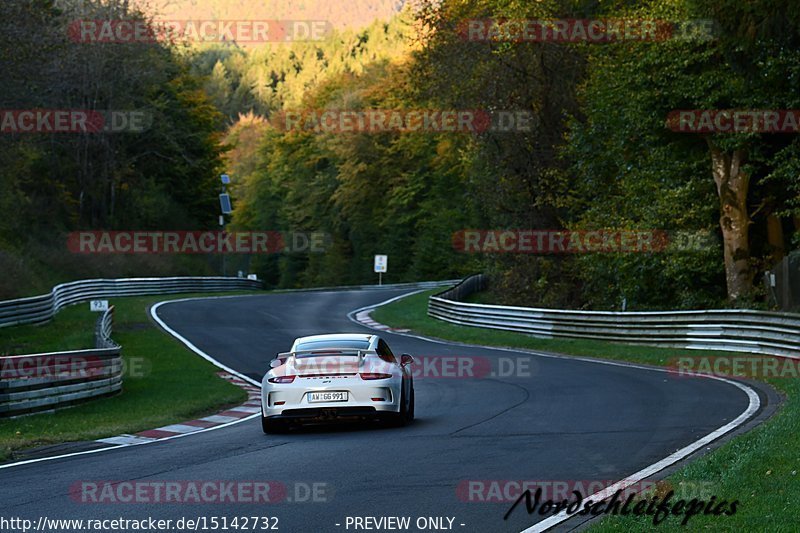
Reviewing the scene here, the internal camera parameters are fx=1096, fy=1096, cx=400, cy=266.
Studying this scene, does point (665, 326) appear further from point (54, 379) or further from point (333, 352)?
point (54, 379)

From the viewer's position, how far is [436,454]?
11680 mm

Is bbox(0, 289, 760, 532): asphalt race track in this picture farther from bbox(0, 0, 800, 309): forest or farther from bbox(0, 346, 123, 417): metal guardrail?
bbox(0, 0, 800, 309): forest

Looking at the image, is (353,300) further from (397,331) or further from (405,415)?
(405,415)

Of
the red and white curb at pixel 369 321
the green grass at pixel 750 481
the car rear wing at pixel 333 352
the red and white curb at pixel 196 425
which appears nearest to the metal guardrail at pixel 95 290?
the red and white curb at pixel 369 321

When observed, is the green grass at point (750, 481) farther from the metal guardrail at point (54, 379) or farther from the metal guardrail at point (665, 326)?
the metal guardrail at point (54, 379)

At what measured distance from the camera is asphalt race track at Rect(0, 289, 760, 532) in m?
8.62

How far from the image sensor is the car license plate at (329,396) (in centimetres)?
1443

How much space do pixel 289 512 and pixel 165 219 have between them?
69098 mm

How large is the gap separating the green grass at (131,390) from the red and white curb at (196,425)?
0.22 m

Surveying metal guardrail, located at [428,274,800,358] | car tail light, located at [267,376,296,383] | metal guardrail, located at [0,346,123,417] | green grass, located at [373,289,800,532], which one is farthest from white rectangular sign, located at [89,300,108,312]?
green grass, located at [373,289,800,532]

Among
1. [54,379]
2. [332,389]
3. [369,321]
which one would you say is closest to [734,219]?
[369,321]

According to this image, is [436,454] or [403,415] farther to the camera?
[403,415]

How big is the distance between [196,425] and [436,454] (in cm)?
587

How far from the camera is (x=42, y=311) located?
121ft
